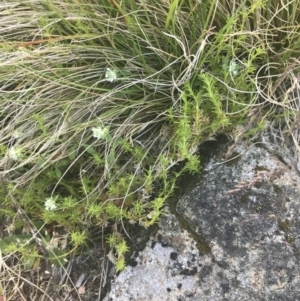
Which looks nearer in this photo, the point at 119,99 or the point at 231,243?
the point at 231,243

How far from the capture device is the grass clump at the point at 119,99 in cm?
158

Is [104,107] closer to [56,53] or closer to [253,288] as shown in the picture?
[56,53]

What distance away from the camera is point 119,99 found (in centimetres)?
168

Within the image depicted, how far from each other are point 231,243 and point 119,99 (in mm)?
636

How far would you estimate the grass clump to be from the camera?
62.1 inches

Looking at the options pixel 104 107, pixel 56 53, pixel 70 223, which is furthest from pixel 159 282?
pixel 56 53

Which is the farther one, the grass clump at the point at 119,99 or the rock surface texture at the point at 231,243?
the grass clump at the point at 119,99

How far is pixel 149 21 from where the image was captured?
5.40ft

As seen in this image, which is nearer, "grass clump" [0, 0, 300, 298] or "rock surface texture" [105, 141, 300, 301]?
"rock surface texture" [105, 141, 300, 301]

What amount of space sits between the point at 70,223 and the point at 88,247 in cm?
11

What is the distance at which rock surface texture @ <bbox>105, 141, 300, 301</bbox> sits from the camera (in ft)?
4.75

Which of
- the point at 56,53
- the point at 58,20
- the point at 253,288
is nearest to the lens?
the point at 253,288

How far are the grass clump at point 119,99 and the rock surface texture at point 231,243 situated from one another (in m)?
0.09

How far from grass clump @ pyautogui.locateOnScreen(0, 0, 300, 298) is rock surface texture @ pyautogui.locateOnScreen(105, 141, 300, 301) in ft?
0.29
